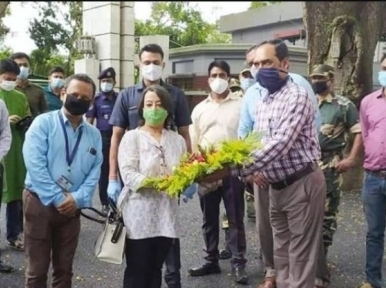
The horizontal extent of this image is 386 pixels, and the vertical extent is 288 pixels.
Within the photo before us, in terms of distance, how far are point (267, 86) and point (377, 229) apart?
1501mm

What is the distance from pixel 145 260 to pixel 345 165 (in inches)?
73.8

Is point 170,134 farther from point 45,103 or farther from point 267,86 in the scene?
point 45,103

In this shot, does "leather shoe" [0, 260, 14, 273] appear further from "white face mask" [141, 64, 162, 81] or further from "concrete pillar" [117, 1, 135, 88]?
"concrete pillar" [117, 1, 135, 88]

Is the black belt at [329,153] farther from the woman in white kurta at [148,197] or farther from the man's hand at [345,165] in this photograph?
the woman in white kurta at [148,197]

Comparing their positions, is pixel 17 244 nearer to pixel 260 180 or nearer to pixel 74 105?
pixel 74 105

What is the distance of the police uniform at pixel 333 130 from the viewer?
422cm

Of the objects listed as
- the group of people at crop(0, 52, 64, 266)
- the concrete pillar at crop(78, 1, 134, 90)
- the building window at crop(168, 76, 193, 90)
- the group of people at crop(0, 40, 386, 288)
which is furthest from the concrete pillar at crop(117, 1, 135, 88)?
the group of people at crop(0, 40, 386, 288)

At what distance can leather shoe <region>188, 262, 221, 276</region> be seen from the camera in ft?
14.1

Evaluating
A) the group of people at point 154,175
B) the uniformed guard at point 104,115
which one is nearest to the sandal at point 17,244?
the uniformed guard at point 104,115

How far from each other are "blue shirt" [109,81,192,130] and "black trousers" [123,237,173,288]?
0.96 meters

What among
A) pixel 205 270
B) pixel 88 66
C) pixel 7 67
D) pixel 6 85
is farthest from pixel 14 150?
pixel 88 66

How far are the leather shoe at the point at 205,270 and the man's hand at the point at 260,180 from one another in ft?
4.46

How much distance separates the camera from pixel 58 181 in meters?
3.08

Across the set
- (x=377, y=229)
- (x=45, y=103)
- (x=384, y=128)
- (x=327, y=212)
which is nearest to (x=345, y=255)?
(x=327, y=212)
